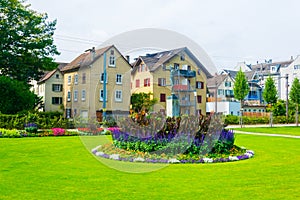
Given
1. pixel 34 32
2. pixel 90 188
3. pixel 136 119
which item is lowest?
pixel 90 188

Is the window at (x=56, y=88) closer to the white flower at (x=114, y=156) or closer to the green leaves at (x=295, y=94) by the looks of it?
the green leaves at (x=295, y=94)

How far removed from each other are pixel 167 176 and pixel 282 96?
255ft

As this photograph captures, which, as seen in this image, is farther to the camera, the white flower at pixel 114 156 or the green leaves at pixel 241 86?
the green leaves at pixel 241 86

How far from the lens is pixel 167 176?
8508 mm

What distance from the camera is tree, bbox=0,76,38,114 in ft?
107

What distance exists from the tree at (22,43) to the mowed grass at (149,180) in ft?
90.2

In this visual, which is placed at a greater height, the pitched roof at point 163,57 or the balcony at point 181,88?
the pitched roof at point 163,57

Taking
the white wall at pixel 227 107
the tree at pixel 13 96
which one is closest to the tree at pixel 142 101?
the tree at pixel 13 96

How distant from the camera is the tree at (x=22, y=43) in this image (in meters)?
35.6

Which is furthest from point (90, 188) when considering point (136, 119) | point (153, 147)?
point (136, 119)

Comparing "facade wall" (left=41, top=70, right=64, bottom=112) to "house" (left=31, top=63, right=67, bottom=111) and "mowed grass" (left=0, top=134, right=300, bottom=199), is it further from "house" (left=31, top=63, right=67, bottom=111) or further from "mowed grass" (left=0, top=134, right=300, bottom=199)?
"mowed grass" (left=0, top=134, right=300, bottom=199)

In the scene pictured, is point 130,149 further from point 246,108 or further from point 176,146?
point 246,108

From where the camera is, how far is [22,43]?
120ft

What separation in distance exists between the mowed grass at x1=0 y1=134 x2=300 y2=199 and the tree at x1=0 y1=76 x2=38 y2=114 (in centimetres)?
2363
